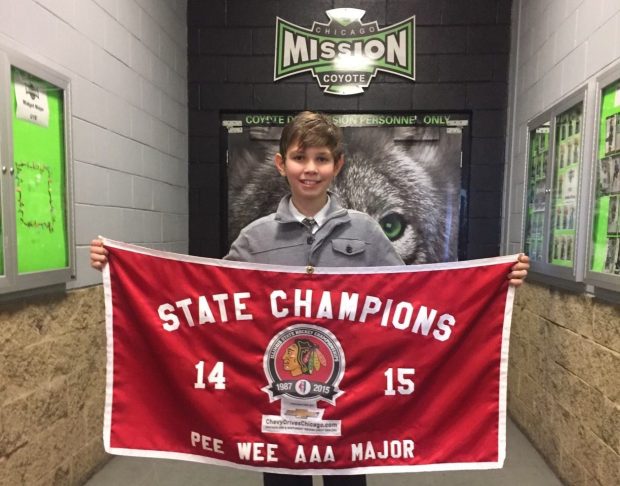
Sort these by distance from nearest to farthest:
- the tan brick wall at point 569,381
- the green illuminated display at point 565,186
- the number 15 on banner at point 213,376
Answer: the number 15 on banner at point 213,376
the tan brick wall at point 569,381
the green illuminated display at point 565,186

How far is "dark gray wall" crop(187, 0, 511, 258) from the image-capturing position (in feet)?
10.6

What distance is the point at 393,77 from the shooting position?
3.25 metres

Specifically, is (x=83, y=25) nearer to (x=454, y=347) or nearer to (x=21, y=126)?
(x=21, y=126)

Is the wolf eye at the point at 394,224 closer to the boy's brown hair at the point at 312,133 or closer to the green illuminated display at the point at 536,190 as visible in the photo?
the green illuminated display at the point at 536,190

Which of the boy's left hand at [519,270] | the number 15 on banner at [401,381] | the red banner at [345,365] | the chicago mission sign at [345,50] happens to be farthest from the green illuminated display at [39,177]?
the chicago mission sign at [345,50]

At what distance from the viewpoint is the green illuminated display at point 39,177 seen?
164cm

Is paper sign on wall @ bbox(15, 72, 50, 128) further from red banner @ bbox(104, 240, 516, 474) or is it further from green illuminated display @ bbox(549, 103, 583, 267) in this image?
green illuminated display @ bbox(549, 103, 583, 267)

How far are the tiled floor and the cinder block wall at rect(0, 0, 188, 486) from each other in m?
0.15

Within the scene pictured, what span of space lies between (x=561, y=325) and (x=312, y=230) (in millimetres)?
1506

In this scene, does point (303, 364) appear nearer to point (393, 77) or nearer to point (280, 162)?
point (280, 162)

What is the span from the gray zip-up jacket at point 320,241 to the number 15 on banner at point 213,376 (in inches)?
13.6

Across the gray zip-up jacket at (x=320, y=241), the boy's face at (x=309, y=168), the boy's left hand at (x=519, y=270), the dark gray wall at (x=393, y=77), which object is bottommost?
the boy's left hand at (x=519, y=270)

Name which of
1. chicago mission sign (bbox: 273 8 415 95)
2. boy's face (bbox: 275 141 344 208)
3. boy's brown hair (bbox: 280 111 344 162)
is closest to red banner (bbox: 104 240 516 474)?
boy's face (bbox: 275 141 344 208)

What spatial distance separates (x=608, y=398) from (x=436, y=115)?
2.17 m
